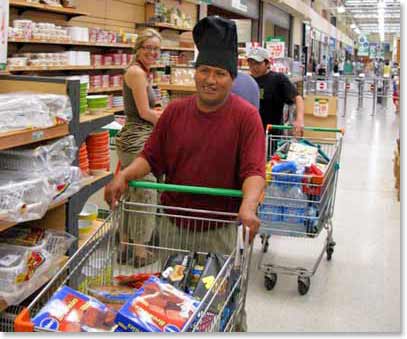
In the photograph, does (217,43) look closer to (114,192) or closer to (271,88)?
(114,192)

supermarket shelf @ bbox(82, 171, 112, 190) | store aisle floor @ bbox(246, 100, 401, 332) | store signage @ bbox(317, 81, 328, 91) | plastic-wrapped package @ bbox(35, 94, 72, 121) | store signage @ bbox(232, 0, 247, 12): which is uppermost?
store signage @ bbox(232, 0, 247, 12)

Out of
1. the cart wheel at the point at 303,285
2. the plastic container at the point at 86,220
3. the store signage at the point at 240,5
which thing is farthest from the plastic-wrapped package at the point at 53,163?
the store signage at the point at 240,5

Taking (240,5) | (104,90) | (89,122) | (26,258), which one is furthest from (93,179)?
(240,5)

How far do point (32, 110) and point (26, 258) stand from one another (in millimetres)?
689

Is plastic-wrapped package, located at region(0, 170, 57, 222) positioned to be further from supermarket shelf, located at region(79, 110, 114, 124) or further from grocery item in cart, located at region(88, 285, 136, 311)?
grocery item in cart, located at region(88, 285, 136, 311)

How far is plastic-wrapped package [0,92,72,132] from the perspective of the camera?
2566mm

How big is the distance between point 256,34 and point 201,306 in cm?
1787

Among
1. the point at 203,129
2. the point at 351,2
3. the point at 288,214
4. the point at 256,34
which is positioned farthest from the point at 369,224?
the point at 351,2

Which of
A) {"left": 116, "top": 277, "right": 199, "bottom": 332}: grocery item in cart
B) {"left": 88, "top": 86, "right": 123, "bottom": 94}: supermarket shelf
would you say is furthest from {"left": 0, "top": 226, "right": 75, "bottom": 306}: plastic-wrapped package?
{"left": 88, "top": 86, "right": 123, "bottom": 94}: supermarket shelf

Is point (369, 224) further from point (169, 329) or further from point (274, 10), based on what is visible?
point (274, 10)

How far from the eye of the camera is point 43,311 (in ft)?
5.37

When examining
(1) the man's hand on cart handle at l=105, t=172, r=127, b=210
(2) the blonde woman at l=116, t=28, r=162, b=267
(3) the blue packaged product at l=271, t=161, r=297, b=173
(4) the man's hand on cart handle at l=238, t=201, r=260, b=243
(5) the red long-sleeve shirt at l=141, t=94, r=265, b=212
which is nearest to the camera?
(4) the man's hand on cart handle at l=238, t=201, r=260, b=243

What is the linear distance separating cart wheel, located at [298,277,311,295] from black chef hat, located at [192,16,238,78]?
6.88 ft

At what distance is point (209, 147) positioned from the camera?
2266 millimetres
